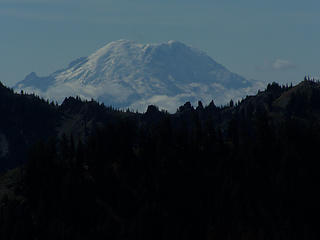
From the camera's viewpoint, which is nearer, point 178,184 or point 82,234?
point 82,234

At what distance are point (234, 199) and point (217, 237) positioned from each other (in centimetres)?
1601

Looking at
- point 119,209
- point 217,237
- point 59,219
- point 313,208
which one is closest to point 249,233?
point 217,237

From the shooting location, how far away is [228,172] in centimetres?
19912

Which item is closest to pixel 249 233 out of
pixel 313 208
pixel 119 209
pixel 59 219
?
pixel 313 208

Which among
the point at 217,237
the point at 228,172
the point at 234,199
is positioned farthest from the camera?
the point at 228,172

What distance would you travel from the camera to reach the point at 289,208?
7416 inches

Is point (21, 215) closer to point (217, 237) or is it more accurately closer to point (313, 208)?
point (217, 237)

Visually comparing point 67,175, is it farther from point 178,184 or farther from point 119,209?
point 178,184

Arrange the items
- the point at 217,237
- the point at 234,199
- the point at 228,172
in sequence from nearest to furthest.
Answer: the point at 217,237 → the point at 234,199 → the point at 228,172

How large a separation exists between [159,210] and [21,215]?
128 ft

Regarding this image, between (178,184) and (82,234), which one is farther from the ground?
(178,184)

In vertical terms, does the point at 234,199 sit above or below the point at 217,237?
above

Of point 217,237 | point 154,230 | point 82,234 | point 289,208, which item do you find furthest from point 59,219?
point 289,208

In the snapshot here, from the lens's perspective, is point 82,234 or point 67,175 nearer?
point 82,234
